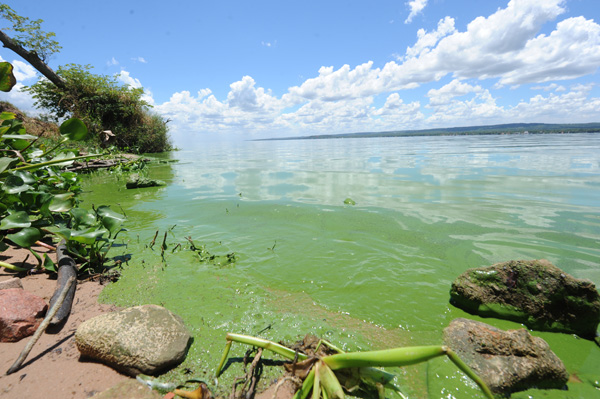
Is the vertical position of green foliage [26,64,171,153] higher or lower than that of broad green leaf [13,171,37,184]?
higher

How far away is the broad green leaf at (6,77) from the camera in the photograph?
3312mm

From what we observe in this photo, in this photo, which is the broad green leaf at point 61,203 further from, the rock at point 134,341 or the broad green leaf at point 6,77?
the rock at point 134,341

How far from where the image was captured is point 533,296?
10.5 feet

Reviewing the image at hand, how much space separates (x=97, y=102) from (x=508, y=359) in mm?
28960

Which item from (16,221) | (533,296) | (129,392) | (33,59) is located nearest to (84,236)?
(16,221)

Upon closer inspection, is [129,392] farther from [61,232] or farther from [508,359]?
[508,359]

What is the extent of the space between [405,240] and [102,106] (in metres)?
26.7

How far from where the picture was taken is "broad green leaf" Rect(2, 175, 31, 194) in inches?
124

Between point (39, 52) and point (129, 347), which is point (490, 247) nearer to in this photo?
point (129, 347)

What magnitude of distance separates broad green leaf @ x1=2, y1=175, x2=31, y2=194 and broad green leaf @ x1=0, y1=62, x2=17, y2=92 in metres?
1.22

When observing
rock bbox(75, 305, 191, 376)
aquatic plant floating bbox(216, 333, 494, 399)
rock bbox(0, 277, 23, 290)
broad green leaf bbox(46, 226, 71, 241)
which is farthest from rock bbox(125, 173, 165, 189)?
aquatic plant floating bbox(216, 333, 494, 399)

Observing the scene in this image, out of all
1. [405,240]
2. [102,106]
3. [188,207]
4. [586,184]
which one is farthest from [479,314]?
[102,106]

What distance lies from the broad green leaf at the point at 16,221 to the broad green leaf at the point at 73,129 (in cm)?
115

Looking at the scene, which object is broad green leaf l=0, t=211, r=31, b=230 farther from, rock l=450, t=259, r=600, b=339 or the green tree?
the green tree
